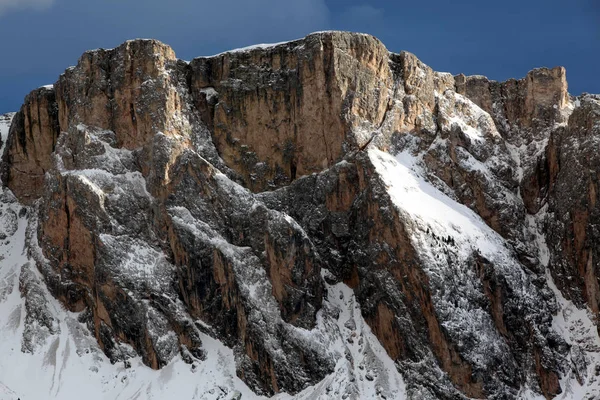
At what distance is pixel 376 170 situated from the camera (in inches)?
3625

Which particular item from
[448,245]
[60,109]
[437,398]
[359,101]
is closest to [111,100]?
[60,109]

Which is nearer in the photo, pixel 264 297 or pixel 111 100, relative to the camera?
pixel 264 297

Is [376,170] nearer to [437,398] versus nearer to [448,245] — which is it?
[448,245]

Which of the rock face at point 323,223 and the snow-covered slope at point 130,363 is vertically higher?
the rock face at point 323,223

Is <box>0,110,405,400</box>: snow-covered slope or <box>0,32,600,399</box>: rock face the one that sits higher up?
<box>0,32,600,399</box>: rock face

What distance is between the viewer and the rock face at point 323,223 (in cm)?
8562

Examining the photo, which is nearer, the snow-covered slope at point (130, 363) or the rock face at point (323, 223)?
the snow-covered slope at point (130, 363)

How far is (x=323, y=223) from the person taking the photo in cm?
9469

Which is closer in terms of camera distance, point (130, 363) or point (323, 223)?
point (130, 363)

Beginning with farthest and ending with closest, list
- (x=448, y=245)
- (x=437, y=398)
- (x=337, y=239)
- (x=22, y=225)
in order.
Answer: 1. (x=22, y=225)
2. (x=337, y=239)
3. (x=448, y=245)
4. (x=437, y=398)

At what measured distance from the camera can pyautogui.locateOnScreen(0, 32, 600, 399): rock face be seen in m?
85.6

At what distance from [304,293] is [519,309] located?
21.7 m

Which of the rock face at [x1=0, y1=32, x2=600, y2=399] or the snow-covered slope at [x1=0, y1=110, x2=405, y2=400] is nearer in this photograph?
the snow-covered slope at [x1=0, y1=110, x2=405, y2=400]

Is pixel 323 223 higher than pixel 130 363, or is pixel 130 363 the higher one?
pixel 323 223
